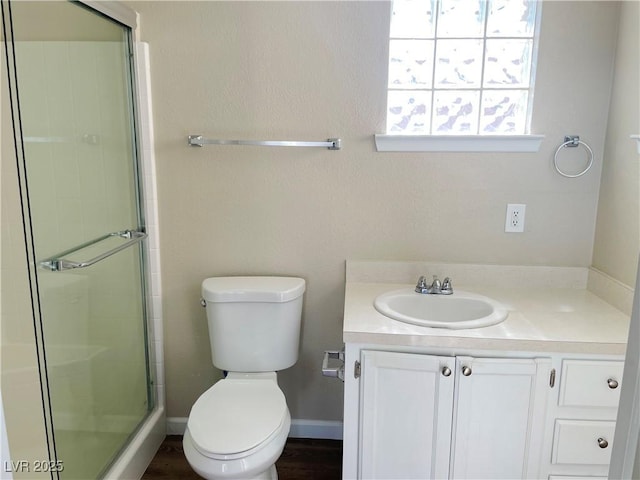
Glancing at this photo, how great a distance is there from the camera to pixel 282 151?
207 centimetres

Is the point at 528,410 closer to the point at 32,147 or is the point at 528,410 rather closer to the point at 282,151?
the point at 282,151

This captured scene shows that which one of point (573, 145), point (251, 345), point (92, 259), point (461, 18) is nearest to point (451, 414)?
point (251, 345)

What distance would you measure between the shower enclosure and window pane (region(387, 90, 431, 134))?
108 centimetres

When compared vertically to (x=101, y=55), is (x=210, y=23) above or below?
above

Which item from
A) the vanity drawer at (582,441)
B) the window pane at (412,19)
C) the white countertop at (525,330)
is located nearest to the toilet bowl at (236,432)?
the white countertop at (525,330)

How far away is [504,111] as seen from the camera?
204cm

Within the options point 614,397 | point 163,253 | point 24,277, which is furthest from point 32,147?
point 614,397

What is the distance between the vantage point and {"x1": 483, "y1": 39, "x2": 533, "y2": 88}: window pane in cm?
198

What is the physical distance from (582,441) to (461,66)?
147 centimetres

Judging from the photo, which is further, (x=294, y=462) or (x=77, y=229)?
(x=294, y=462)

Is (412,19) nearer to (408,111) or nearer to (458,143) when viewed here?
(408,111)

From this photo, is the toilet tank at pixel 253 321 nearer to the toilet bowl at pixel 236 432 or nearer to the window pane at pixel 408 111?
the toilet bowl at pixel 236 432

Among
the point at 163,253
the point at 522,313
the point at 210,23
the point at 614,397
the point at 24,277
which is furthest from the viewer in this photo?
the point at 163,253

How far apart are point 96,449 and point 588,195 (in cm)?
218
